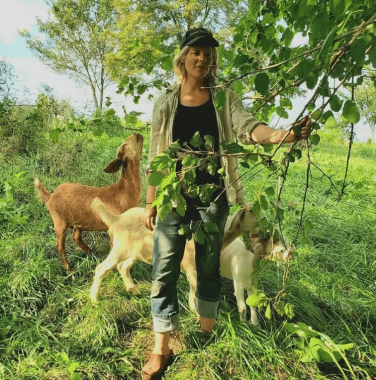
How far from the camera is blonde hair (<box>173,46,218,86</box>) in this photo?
2445mm

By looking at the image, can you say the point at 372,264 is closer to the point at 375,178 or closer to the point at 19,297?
the point at 19,297

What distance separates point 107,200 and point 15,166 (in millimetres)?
3468

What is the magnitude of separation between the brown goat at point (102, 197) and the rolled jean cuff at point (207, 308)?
4.37ft

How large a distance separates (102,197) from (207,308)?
156 cm

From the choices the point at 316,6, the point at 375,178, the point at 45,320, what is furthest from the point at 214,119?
the point at 375,178

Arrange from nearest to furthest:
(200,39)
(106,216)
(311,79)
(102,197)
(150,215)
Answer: (311,79) < (200,39) < (150,215) < (106,216) < (102,197)

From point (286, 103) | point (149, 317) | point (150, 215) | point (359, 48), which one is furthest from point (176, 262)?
point (359, 48)

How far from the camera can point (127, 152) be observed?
3770 millimetres

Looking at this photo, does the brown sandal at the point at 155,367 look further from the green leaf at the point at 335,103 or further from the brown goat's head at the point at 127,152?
the green leaf at the point at 335,103

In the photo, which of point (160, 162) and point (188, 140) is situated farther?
point (188, 140)

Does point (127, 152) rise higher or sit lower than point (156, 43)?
lower

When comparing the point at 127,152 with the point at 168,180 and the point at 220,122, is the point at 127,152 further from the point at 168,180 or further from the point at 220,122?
the point at 168,180

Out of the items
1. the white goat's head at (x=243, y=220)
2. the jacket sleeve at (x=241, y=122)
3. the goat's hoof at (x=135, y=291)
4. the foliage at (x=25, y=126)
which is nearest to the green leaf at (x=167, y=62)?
the jacket sleeve at (x=241, y=122)

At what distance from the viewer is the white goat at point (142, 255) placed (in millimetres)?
3172
